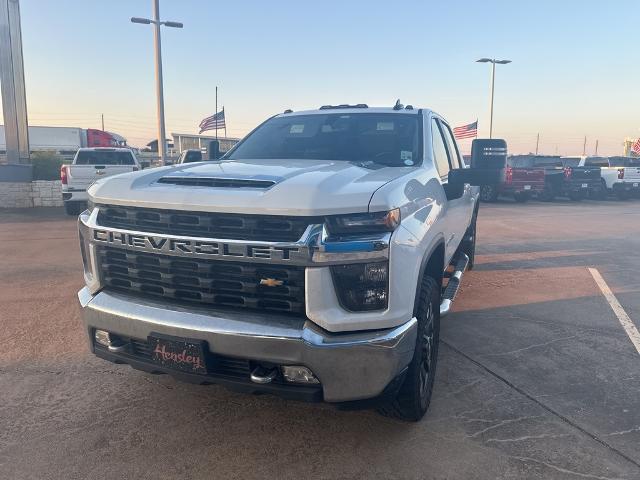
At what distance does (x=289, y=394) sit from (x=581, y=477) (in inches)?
61.9

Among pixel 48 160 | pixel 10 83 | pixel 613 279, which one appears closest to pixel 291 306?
pixel 613 279

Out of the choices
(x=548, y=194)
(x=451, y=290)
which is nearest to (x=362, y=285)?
(x=451, y=290)

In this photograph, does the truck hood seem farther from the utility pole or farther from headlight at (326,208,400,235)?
the utility pole

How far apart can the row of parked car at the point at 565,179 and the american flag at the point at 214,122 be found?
11.4 m

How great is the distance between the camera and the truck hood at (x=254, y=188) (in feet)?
8.06

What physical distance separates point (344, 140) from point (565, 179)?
64.8 feet

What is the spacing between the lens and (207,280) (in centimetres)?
263

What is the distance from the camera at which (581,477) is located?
2.65 metres

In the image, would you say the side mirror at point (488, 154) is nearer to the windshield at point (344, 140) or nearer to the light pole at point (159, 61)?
the windshield at point (344, 140)

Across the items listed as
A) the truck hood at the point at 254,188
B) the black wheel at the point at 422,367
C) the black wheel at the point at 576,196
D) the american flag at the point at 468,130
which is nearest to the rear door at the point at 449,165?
the black wheel at the point at 422,367

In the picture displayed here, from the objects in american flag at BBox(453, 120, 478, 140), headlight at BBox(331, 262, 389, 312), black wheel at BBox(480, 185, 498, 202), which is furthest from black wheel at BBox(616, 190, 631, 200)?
headlight at BBox(331, 262, 389, 312)

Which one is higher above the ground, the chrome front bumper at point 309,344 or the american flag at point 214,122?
the american flag at point 214,122

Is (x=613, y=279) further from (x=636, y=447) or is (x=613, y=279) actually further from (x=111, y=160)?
(x=111, y=160)

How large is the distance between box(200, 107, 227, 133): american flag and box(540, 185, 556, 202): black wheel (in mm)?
13838
